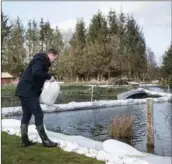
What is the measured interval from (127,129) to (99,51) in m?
35.4

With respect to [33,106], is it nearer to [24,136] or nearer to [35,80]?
[35,80]

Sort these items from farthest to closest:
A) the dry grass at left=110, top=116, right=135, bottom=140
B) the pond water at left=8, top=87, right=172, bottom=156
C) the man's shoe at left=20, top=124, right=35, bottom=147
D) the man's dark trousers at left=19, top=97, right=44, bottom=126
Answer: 1. the dry grass at left=110, top=116, right=135, bottom=140
2. the pond water at left=8, top=87, right=172, bottom=156
3. the man's shoe at left=20, top=124, right=35, bottom=147
4. the man's dark trousers at left=19, top=97, right=44, bottom=126

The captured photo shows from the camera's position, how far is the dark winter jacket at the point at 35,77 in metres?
5.61

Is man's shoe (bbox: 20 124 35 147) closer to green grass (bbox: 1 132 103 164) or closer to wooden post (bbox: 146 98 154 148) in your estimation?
green grass (bbox: 1 132 103 164)

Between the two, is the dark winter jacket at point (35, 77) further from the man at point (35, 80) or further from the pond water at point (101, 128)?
the pond water at point (101, 128)

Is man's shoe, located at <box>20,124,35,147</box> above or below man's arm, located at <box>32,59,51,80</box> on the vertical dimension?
below

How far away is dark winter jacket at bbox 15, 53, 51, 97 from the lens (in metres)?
5.61

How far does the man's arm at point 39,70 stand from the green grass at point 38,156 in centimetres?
110

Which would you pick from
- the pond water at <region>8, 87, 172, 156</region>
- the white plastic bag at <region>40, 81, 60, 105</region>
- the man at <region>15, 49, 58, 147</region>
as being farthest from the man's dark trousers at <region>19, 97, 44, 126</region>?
the pond water at <region>8, 87, 172, 156</region>

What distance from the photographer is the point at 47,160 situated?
539 cm

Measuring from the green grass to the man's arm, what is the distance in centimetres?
110

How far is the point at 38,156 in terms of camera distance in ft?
18.1

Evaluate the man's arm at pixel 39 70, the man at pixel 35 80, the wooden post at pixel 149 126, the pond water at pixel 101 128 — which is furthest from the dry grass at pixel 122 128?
the man's arm at pixel 39 70

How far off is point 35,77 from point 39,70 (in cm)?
14
